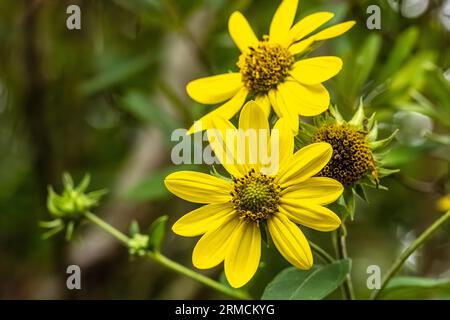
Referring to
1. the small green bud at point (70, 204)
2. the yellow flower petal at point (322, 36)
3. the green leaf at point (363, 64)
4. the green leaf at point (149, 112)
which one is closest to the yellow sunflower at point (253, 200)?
the yellow flower petal at point (322, 36)

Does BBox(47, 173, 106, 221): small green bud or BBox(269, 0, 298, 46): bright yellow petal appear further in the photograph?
BBox(47, 173, 106, 221): small green bud

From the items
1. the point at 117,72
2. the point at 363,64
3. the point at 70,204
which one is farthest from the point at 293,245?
the point at 117,72

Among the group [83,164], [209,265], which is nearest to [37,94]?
[83,164]

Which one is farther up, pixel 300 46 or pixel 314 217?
pixel 300 46

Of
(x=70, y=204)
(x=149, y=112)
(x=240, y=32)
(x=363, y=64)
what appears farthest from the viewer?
(x=149, y=112)

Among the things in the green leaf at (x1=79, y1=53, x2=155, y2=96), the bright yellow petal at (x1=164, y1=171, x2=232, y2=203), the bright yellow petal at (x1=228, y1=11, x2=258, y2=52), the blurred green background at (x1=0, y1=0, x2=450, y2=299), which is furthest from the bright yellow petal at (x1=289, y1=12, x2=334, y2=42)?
the green leaf at (x1=79, y1=53, x2=155, y2=96)

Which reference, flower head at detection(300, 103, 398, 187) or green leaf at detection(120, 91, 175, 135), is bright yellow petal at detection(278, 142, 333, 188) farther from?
green leaf at detection(120, 91, 175, 135)

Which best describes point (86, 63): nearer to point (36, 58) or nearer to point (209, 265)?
point (36, 58)

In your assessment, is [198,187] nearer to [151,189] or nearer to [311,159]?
[311,159]
